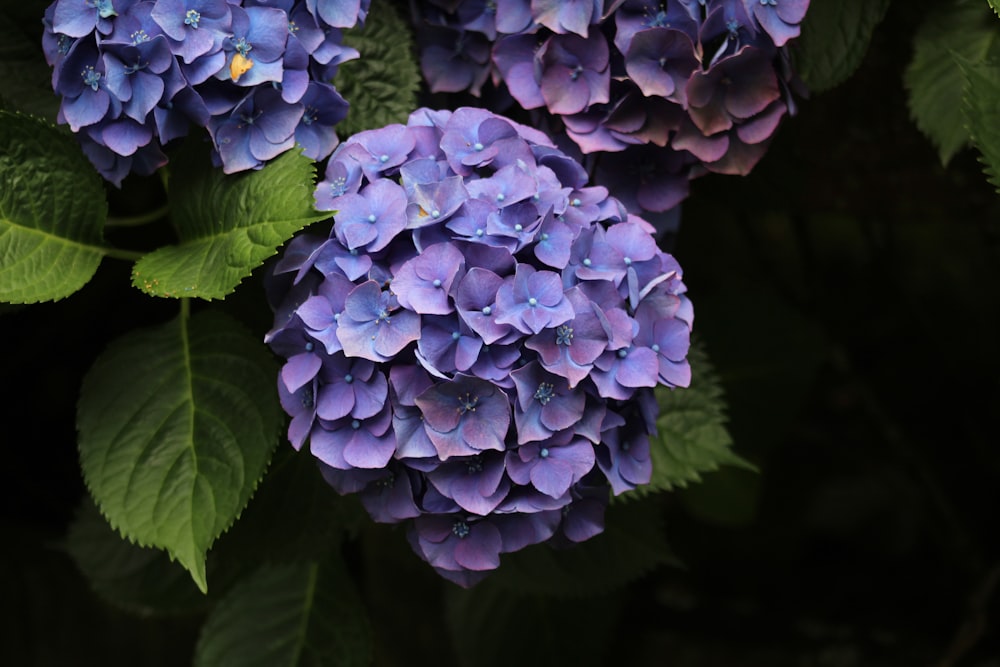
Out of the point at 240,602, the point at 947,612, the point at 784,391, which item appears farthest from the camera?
the point at 947,612

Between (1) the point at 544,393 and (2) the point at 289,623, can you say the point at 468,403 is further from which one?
(2) the point at 289,623

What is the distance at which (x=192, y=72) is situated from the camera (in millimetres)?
948

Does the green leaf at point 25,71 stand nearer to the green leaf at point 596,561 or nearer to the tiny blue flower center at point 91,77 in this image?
the tiny blue flower center at point 91,77

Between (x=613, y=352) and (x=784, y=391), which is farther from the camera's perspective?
(x=784, y=391)

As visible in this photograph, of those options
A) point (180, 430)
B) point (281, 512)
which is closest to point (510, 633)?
point (281, 512)

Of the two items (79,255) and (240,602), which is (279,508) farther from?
(79,255)

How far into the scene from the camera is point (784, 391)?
1.70 m

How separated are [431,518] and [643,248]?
1.06ft

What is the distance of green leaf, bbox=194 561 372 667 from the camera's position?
132 centimetres

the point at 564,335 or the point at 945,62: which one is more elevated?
the point at 945,62

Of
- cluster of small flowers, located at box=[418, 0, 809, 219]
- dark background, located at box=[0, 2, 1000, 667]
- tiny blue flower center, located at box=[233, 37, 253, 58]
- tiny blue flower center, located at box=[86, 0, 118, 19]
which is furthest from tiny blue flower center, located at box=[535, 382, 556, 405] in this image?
dark background, located at box=[0, 2, 1000, 667]

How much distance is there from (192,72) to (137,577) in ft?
2.43

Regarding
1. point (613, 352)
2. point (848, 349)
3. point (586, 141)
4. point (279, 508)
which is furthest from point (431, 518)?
point (848, 349)

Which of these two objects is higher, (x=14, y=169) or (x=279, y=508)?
(x=14, y=169)
